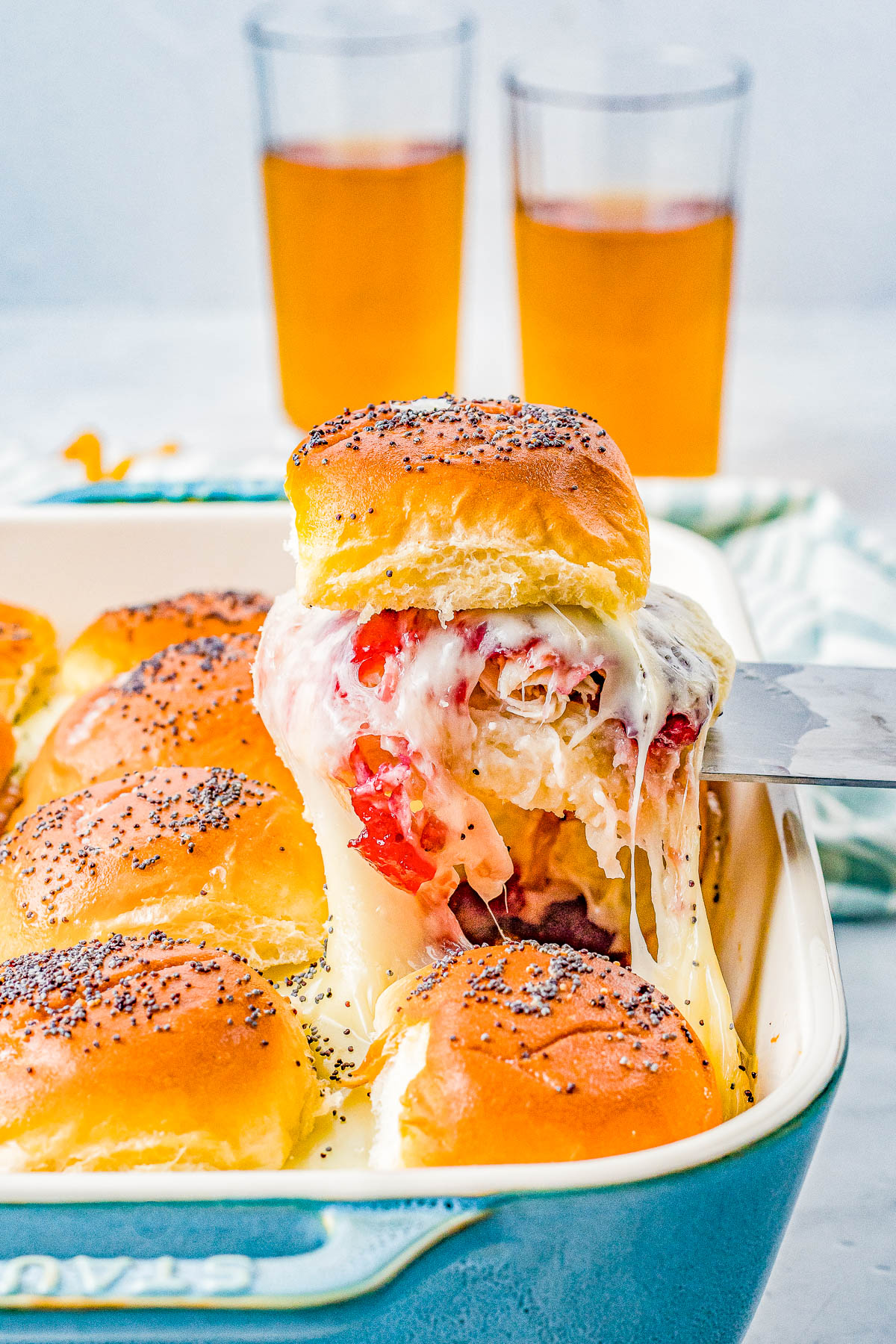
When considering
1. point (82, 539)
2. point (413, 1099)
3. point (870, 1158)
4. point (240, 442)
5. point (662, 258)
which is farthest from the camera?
point (240, 442)

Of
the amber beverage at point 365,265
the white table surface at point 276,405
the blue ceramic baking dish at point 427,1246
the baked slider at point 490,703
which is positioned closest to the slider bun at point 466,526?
the baked slider at point 490,703

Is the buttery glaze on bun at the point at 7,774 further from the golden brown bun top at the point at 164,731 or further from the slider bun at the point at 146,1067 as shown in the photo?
the slider bun at the point at 146,1067

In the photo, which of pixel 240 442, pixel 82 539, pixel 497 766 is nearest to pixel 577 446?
pixel 497 766

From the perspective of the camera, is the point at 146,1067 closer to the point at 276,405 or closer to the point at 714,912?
the point at 714,912

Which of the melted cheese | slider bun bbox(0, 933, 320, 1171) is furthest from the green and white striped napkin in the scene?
slider bun bbox(0, 933, 320, 1171)

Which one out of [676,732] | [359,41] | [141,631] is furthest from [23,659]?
[359,41]

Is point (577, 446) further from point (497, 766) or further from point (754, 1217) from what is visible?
point (754, 1217)
